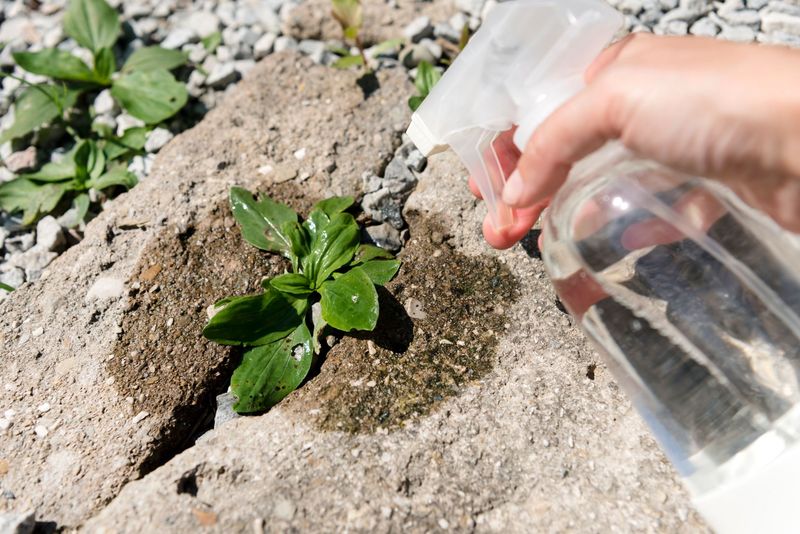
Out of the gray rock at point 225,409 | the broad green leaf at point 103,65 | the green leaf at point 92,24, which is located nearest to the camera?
the gray rock at point 225,409

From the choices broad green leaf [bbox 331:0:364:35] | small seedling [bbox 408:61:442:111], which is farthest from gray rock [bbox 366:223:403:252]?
broad green leaf [bbox 331:0:364:35]

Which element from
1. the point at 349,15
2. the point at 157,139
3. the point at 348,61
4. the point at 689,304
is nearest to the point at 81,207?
the point at 157,139

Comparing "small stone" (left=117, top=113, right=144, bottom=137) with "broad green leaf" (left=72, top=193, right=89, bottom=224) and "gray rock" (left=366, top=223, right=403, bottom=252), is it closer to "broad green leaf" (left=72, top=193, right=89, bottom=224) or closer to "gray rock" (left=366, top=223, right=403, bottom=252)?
"broad green leaf" (left=72, top=193, right=89, bottom=224)

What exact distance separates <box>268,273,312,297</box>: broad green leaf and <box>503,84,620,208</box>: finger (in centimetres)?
80

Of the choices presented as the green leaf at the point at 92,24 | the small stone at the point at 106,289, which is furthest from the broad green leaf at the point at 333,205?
the green leaf at the point at 92,24

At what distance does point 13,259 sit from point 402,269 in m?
1.49

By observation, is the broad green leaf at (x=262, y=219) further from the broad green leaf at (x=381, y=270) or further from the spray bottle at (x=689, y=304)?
the spray bottle at (x=689, y=304)

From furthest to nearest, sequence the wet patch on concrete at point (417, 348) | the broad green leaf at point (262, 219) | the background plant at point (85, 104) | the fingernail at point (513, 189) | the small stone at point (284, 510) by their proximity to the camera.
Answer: the background plant at point (85, 104)
the broad green leaf at point (262, 219)
the wet patch on concrete at point (417, 348)
the small stone at point (284, 510)
the fingernail at point (513, 189)

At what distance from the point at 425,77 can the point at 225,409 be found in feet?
4.62

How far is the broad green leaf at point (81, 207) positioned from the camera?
2697mm

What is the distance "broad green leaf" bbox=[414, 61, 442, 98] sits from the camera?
8.84ft

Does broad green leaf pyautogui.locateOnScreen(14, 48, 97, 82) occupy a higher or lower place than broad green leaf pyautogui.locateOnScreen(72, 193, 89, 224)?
higher

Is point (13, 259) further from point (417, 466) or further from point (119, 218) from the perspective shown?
point (417, 466)

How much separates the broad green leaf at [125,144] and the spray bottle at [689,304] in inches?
63.9
